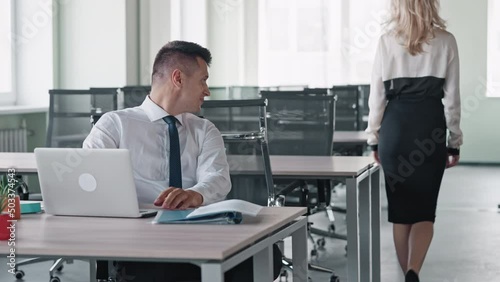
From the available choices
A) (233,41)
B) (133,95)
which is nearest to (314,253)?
(133,95)

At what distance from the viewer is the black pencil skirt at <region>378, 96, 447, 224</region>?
4.50 meters

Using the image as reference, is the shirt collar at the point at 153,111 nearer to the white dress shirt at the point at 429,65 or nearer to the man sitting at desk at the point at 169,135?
the man sitting at desk at the point at 169,135

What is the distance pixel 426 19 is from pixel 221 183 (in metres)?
1.64

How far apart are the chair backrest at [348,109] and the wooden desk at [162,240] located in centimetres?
531

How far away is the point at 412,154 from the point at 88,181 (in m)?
2.11

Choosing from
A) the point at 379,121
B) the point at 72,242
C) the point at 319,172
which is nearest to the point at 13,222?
the point at 72,242

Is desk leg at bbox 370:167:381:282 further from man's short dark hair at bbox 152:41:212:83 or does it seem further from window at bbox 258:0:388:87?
window at bbox 258:0:388:87

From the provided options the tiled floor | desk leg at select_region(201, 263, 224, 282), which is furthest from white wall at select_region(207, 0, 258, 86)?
desk leg at select_region(201, 263, 224, 282)

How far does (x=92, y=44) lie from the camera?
8938mm

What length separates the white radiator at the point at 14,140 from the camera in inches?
301

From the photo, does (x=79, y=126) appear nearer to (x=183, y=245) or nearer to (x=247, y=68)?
(x=183, y=245)

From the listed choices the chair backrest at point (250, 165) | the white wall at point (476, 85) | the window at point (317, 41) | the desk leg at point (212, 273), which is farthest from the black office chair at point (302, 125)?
the white wall at point (476, 85)

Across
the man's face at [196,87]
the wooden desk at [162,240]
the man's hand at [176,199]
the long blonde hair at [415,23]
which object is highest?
the long blonde hair at [415,23]

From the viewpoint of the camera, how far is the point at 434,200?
15.2ft
